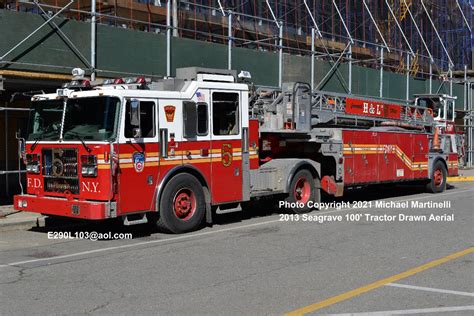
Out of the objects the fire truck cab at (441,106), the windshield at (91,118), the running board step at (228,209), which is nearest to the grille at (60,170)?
the windshield at (91,118)

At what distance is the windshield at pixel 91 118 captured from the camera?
30.3 feet

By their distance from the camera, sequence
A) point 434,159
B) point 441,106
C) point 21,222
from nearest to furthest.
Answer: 1. point 21,222
2. point 434,159
3. point 441,106

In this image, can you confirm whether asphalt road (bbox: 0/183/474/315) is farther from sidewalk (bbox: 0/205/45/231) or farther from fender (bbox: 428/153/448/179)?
fender (bbox: 428/153/448/179)

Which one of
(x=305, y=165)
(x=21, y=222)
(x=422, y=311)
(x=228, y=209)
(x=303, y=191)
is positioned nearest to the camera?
(x=422, y=311)

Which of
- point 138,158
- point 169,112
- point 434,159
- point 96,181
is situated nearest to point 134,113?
point 138,158

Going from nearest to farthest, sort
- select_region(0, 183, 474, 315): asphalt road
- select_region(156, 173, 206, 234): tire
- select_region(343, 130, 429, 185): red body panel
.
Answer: select_region(0, 183, 474, 315): asphalt road, select_region(156, 173, 206, 234): tire, select_region(343, 130, 429, 185): red body panel

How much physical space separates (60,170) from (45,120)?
1.08 meters

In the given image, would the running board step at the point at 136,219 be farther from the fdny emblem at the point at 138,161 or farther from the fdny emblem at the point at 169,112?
the fdny emblem at the point at 169,112

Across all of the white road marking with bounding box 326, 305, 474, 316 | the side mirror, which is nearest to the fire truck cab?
the side mirror

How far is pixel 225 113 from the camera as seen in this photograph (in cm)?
1099

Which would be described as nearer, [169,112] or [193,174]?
[169,112]

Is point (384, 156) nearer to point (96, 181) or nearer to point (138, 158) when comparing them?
point (138, 158)

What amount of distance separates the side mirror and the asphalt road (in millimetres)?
1916

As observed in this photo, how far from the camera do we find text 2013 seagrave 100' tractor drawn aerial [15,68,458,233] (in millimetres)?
9312
